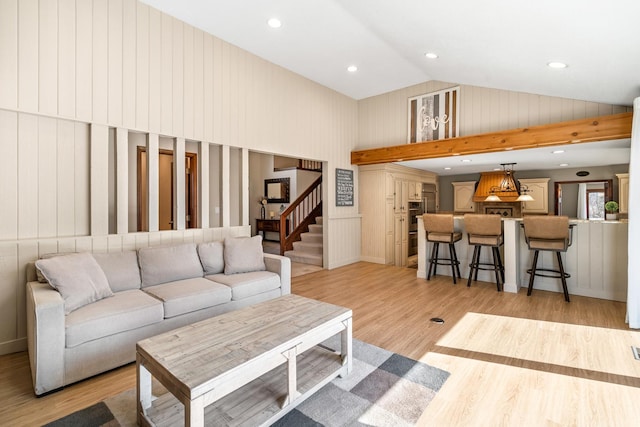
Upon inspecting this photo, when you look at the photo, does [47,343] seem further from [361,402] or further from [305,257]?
[305,257]

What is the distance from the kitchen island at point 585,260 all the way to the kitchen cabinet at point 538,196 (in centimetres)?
415

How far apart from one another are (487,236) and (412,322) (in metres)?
2.15

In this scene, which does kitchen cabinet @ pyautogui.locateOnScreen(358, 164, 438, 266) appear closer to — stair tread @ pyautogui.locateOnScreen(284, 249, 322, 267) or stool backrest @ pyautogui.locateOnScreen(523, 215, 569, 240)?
stair tread @ pyautogui.locateOnScreen(284, 249, 322, 267)

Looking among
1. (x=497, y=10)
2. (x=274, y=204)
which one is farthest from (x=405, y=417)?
(x=274, y=204)

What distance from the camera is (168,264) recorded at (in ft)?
10.5

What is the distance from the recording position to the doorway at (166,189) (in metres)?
4.68

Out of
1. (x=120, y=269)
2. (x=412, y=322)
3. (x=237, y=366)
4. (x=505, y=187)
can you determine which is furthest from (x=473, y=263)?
(x=120, y=269)

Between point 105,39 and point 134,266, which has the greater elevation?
point 105,39

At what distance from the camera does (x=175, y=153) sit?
3836mm

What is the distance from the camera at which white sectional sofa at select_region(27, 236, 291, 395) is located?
2.08 m

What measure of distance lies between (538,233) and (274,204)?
21.3 ft

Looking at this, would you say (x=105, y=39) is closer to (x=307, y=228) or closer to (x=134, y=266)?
(x=134, y=266)

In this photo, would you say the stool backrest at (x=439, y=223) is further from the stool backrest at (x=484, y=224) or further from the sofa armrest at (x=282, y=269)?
the sofa armrest at (x=282, y=269)

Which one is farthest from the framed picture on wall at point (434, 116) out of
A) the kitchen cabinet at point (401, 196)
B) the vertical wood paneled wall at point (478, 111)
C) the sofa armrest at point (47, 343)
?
the sofa armrest at point (47, 343)
